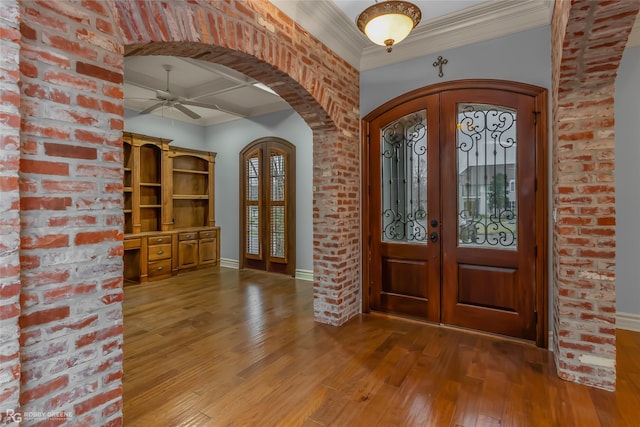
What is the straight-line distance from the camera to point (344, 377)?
2414 mm

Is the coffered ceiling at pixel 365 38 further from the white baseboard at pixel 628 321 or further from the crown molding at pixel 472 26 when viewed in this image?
the white baseboard at pixel 628 321

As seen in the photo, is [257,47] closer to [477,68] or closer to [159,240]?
[477,68]

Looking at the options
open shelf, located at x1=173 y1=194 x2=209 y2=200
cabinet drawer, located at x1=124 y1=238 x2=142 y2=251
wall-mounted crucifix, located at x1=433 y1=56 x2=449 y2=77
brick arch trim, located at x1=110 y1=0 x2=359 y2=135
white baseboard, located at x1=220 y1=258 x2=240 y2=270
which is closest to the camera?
brick arch trim, located at x1=110 y1=0 x2=359 y2=135

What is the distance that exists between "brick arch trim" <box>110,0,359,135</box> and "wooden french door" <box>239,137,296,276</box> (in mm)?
2293

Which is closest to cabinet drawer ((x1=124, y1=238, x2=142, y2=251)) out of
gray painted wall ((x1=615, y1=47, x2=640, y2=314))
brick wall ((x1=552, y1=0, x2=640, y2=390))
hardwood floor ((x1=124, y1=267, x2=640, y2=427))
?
hardwood floor ((x1=124, y1=267, x2=640, y2=427))

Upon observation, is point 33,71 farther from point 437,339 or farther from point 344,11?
point 437,339

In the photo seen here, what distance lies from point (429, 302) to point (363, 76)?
8.71ft

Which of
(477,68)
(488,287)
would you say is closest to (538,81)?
(477,68)

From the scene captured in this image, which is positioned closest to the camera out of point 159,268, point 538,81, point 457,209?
point 538,81

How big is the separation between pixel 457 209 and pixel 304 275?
9.82ft

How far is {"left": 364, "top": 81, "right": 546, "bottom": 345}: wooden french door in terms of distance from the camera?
9.82 ft

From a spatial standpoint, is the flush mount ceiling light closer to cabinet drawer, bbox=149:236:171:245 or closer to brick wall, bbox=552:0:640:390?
brick wall, bbox=552:0:640:390

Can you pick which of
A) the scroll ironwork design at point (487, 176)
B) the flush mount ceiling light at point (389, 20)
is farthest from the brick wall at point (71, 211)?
the scroll ironwork design at point (487, 176)

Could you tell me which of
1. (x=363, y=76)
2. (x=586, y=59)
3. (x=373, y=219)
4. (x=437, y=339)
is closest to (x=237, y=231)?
(x=373, y=219)
